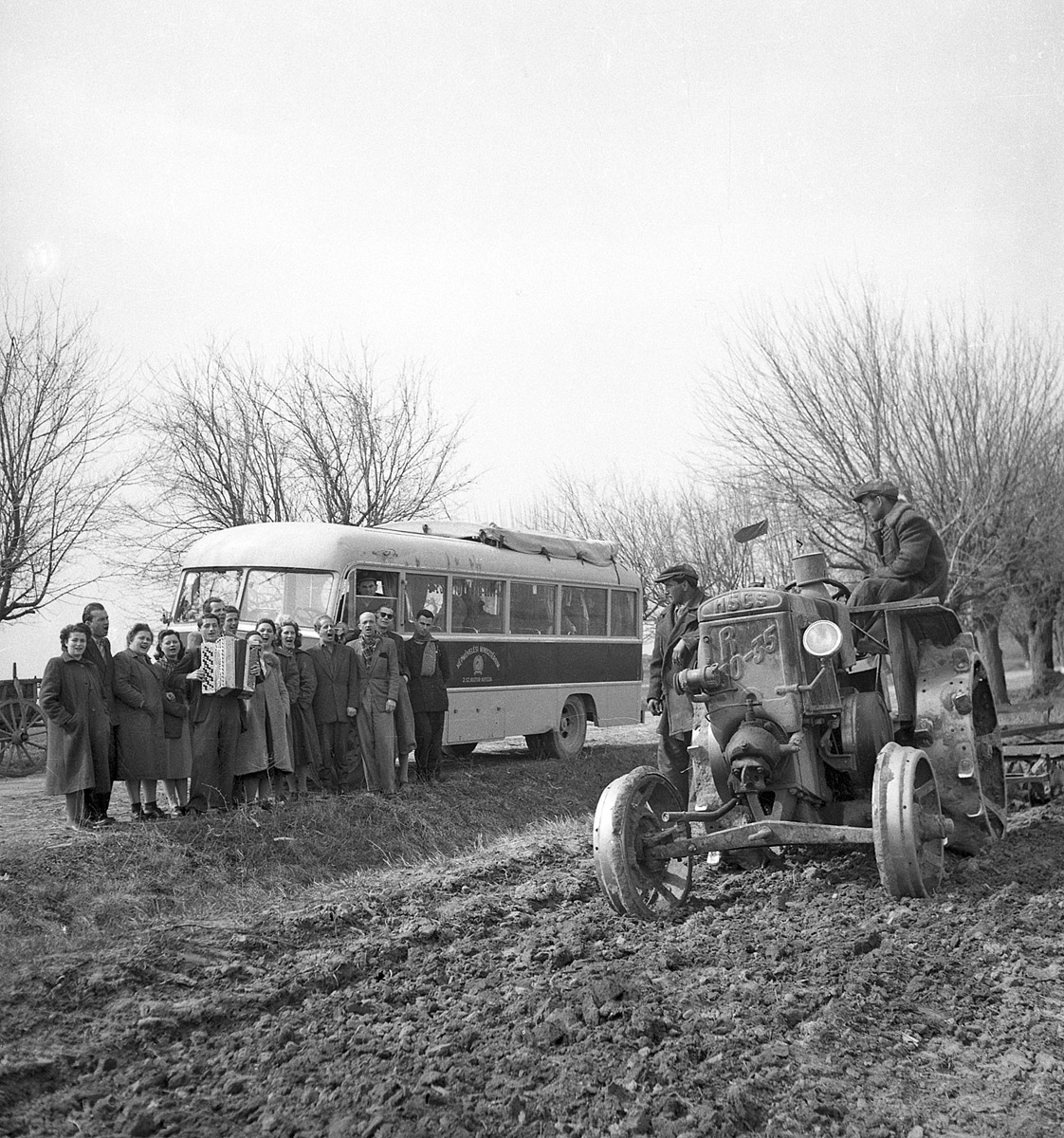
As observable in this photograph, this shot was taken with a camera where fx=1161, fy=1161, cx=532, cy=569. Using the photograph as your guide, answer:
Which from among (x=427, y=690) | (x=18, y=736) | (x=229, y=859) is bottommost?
(x=229, y=859)

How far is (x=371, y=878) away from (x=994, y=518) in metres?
16.5

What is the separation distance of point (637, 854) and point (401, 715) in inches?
214

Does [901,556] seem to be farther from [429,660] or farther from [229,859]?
[429,660]

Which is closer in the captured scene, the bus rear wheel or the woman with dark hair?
the woman with dark hair

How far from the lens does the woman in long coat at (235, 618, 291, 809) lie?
9477 millimetres

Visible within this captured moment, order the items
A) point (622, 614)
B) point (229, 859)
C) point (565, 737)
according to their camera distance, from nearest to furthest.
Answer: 1. point (229, 859)
2. point (565, 737)
3. point (622, 614)

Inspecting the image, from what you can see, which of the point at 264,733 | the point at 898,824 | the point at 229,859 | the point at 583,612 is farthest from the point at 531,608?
the point at 898,824

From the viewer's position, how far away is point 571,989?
462 centimetres

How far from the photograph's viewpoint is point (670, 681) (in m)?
7.98

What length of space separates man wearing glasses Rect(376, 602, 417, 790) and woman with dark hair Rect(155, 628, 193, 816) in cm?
226

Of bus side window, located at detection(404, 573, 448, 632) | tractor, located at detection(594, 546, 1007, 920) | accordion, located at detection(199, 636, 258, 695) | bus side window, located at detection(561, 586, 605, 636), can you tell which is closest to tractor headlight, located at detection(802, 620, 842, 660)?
tractor, located at detection(594, 546, 1007, 920)

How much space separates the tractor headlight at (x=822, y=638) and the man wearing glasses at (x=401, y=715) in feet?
18.4

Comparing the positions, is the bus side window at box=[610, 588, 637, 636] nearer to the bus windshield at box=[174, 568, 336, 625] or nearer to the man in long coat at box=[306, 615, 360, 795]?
the bus windshield at box=[174, 568, 336, 625]

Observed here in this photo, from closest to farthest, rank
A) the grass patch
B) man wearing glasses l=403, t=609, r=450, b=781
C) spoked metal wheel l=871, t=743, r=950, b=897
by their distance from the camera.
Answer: spoked metal wheel l=871, t=743, r=950, b=897
the grass patch
man wearing glasses l=403, t=609, r=450, b=781
